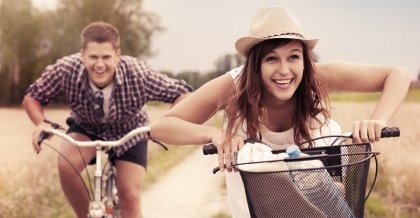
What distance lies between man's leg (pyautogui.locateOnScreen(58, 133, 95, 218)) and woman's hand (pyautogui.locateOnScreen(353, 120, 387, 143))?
2.25 m

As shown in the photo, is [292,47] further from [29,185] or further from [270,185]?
[29,185]

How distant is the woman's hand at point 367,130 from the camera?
2.58m

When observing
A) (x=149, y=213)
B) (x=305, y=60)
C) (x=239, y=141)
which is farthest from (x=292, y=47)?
(x=149, y=213)

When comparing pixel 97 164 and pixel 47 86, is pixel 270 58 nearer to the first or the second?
pixel 97 164

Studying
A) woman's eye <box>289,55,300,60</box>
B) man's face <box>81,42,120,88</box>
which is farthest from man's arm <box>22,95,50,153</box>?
woman's eye <box>289,55,300,60</box>

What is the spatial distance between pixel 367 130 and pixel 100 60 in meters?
2.15

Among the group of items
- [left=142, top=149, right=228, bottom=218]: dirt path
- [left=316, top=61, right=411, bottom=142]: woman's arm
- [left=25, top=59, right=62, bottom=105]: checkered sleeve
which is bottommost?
[left=142, top=149, right=228, bottom=218]: dirt path

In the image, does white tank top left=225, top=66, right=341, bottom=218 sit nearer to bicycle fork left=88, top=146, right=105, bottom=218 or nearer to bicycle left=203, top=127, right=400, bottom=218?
bicycle left=203, top=127, right=400, bottom=218

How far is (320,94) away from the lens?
2.98 meters

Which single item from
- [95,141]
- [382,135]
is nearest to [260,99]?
[382,135]

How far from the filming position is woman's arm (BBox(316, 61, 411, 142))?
2951mm

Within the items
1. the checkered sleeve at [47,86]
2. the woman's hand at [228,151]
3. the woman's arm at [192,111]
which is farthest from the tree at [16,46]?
the woman's hand at [228,151]

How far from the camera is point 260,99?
2.96m

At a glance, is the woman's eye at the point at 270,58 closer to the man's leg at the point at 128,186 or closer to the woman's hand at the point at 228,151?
the woman's hand at the point at 228,151
